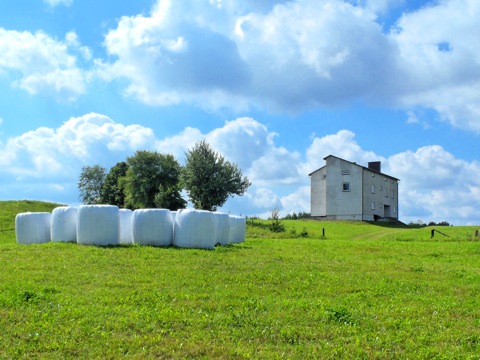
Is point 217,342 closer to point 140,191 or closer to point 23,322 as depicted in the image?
point 23,322

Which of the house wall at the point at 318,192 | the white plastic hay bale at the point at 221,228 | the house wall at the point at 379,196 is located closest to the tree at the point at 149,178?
the house wall at the point at 318,192

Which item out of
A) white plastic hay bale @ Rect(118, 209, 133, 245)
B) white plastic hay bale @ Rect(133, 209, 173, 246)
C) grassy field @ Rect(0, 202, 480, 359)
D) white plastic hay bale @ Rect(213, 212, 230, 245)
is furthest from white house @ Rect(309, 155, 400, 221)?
grassy field @ Rect(0, 202, 480, 359)

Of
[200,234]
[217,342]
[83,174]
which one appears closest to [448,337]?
[217,342]

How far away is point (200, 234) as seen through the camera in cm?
2400

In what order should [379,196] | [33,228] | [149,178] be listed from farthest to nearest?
[149,178] → [379,196] → [33,228]

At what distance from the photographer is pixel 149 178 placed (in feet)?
257

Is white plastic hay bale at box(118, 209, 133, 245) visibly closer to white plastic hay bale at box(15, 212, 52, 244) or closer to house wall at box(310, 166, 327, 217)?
white plastic hay bale at box(15, 212, 52, 244)

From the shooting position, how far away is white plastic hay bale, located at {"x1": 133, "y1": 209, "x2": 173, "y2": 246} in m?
24.0

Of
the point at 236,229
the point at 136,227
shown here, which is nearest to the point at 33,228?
the point at 136,227

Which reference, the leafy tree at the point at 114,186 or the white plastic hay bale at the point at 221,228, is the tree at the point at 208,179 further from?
the white plastic hay bale at the point at 221,228

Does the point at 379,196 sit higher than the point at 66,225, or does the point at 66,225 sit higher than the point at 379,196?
the point at 379,196

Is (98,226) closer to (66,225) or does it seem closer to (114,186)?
(66,225)

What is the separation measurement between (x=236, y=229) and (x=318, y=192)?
148 feet

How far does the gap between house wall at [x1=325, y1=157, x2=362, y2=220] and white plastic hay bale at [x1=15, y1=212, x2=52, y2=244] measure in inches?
1987
